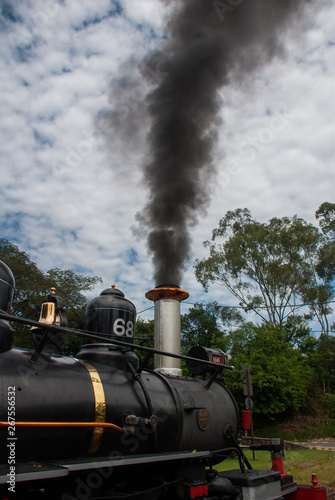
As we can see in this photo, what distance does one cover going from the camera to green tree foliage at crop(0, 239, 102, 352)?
801 inches

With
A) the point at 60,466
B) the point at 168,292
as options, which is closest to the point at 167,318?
the point at 168,292

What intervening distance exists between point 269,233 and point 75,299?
13.2m

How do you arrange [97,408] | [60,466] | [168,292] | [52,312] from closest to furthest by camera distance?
[60,466]
[97,408]
[52,312]
[168,292]

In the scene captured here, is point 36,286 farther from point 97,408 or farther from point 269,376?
point 97,408

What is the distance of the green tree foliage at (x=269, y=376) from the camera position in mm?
16859

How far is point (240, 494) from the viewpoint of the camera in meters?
4.21

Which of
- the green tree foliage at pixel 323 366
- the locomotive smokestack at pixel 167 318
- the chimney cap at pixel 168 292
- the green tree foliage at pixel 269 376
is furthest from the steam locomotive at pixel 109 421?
the green tree foliage at pixel 323 366

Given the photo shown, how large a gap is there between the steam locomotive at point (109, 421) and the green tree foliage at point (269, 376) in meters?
12.2

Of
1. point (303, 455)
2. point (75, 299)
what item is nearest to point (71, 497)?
point (303, 455)

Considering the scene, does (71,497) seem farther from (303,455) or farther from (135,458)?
(303,455)

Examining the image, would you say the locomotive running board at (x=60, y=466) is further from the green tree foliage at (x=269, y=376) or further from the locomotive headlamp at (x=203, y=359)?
the green tree foliage at (x=269, y=376)

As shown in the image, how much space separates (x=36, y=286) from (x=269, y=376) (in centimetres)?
1277

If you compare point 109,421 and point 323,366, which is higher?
point 323,366

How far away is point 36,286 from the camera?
21.8 m
